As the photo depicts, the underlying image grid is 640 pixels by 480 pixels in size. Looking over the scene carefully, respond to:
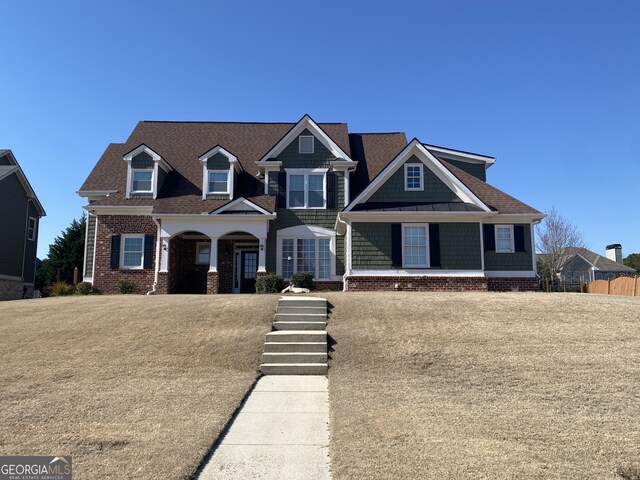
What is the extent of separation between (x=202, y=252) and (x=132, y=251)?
10.5 ft

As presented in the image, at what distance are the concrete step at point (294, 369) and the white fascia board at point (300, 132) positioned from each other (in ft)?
46.6

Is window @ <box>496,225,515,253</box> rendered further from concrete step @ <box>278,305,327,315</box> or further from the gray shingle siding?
concrete step @ <box>278,305,327,315</box>

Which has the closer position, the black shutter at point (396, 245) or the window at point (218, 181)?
the black shutter at point (396, 245)

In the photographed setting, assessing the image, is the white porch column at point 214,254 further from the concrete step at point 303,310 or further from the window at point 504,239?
the window at point 504,239

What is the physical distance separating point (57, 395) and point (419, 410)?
19.1ft

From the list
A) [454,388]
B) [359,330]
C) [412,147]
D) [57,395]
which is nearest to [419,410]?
[454,388]

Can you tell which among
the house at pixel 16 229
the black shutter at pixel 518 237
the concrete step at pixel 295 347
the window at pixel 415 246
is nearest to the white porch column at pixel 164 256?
the window at pixel 415 246

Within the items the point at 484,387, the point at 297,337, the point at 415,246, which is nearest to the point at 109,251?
the point at 415,246

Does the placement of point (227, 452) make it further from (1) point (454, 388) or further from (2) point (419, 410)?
(1) point (454, 388)

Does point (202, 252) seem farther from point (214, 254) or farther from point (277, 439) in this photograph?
point (277, 439)

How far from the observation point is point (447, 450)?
572cm

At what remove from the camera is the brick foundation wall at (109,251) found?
2253 cm

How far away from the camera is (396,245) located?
2034 centimetres

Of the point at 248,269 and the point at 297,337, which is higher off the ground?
the point at 248,269
